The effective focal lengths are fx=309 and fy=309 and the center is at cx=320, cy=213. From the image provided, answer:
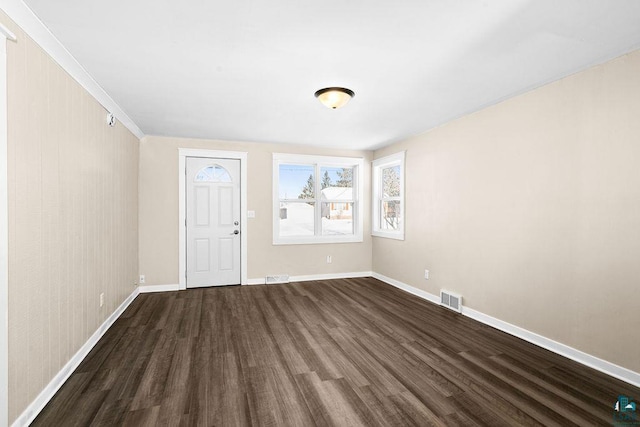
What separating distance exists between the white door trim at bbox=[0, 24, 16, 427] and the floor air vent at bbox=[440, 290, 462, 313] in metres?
4.03

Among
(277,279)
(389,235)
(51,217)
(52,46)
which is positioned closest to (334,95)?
(52,46)

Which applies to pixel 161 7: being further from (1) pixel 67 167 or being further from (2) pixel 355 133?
(2) pixel 355 133

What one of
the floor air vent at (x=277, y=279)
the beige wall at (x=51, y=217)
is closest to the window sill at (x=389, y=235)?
the floor air vent at (x=277, y=279)

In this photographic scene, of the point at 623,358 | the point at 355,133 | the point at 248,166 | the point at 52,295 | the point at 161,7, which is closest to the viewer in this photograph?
the point at 161,7

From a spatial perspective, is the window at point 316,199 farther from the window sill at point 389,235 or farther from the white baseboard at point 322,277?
the white baseboard at point 322,277

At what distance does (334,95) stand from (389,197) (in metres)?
2.95

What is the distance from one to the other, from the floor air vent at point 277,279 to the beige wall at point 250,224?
0.26 ft

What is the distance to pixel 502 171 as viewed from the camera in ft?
10.9

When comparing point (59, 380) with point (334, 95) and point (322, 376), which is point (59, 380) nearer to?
point (322, 376)

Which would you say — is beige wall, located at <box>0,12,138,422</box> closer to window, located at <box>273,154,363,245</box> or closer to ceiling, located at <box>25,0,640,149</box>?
ceiling, located at <box>25,0,640,149</box>

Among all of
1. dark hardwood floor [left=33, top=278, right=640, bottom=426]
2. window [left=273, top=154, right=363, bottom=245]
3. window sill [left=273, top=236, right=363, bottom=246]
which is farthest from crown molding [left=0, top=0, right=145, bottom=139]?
window sill [left=273, top=236, right=363, bottom=246]

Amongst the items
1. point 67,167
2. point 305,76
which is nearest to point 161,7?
point 305,76

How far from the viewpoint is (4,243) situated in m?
1.62

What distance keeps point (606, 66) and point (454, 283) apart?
8.57ft
